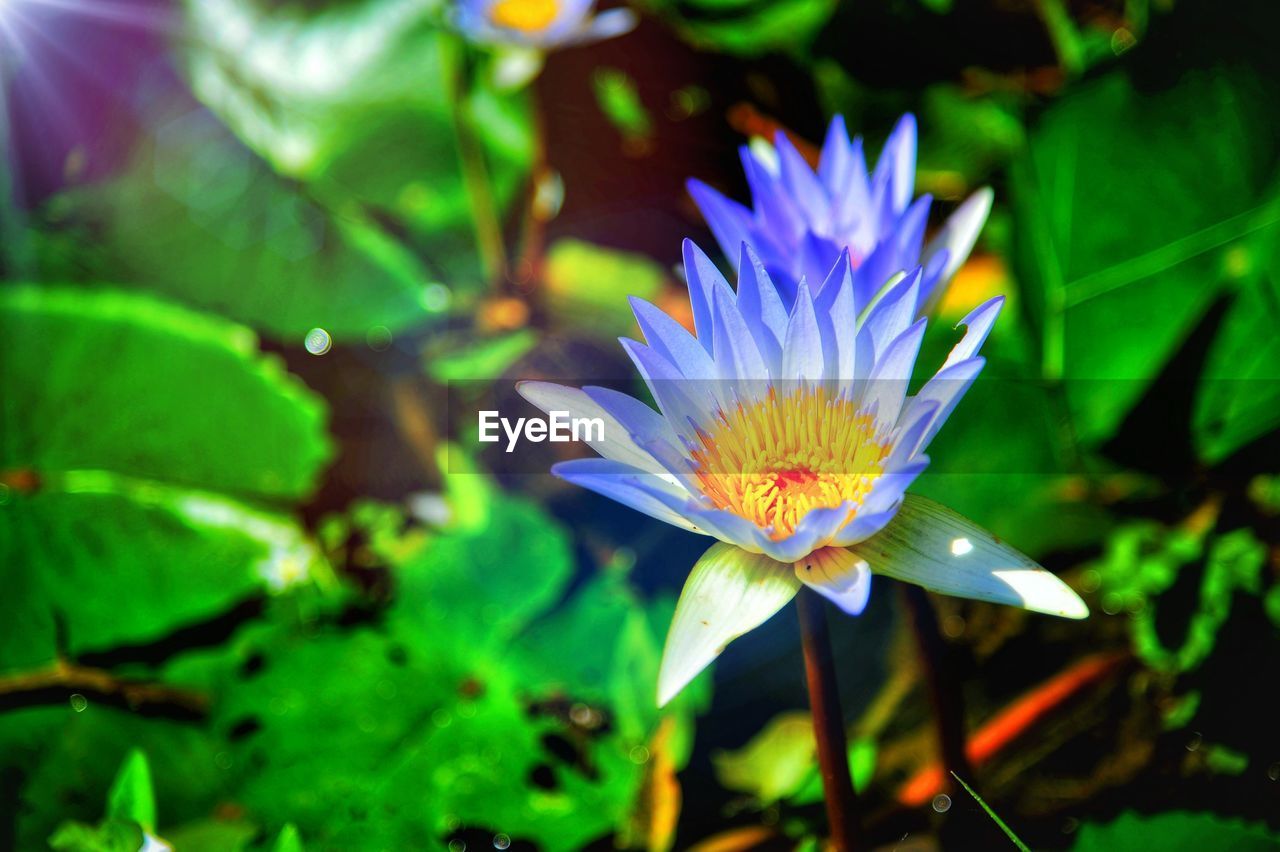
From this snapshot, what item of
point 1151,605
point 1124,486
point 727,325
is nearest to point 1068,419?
point 1124,486

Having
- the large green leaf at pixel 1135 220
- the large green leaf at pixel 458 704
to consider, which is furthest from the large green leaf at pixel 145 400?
the large green leaf at pixel 1135 220

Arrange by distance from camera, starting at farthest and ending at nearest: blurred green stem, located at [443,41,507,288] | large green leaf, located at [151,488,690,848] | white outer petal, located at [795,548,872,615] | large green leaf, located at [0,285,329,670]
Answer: blurred green stem, located at [443,41,507,288], large green leaf, located at [0,285,329,670], large green leaf, located at [151,488,690,848], white outer petal, located at [795,548,872,615]

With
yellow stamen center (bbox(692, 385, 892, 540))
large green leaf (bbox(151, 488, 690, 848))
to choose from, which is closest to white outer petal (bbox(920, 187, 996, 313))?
yellow stamen center (bbox(692, 385, 892, 540))

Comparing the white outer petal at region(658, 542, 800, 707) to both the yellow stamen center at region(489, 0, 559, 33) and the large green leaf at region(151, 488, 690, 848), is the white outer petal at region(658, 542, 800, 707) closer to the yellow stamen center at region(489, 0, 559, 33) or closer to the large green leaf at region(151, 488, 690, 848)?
the large green leaf at region(151, 488, 690, 848)

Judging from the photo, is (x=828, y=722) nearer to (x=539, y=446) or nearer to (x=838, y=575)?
(x=838, y=575)

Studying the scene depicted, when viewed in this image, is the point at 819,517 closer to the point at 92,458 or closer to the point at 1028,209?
the point at 1028,209

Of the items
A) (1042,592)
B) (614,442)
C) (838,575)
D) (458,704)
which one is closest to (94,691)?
(458,704)
